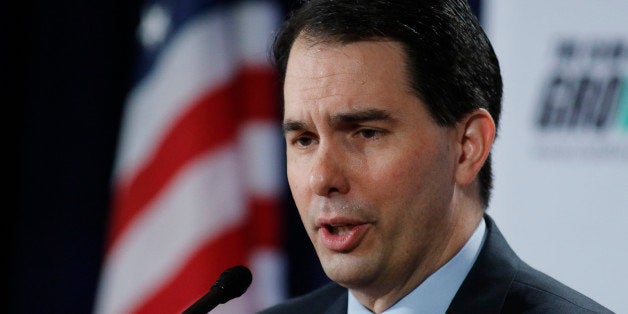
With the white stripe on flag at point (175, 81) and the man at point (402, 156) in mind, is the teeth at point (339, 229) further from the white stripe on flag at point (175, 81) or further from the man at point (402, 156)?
the white stripe on flag at point (175, 81)

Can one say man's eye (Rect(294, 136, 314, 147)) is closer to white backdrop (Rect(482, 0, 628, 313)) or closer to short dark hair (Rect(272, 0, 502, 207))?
short dark hair (Rect(272, 0, 502, 207))

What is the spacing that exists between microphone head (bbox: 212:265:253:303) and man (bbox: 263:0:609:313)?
156 mm

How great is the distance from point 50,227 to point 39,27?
2.57ft

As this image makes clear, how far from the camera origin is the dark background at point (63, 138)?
375 centimetres

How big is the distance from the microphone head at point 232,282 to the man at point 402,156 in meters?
0.16

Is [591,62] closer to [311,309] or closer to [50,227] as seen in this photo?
[311,309]

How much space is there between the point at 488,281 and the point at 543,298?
0.36 feet

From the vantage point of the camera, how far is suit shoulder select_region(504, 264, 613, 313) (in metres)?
1.82

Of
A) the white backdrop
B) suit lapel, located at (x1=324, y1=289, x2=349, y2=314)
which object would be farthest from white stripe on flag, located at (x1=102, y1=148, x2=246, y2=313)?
suit lapel, located at (x1=324, y1=289, x2=349, y2=314)

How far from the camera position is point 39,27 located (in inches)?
148

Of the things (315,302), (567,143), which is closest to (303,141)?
(315,302)

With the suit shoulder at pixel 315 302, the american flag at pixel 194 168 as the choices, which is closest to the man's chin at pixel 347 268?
the suit shoulder at pixel 315 302

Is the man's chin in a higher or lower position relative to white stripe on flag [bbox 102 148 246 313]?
higher

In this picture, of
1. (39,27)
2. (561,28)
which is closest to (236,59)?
(39,27)
